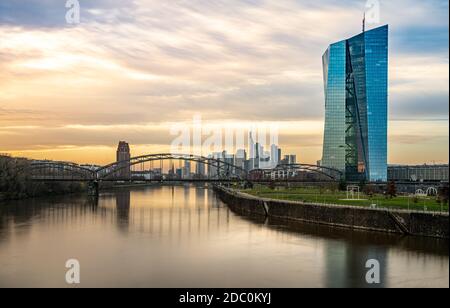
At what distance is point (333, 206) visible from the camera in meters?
29.8

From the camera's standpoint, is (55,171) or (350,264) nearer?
(350,264)

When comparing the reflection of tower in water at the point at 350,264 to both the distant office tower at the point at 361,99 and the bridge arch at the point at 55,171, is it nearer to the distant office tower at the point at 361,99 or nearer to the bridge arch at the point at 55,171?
the bridge arch at the point at 55,171

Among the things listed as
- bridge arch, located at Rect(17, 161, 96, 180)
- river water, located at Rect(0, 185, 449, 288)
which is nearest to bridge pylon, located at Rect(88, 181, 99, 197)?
bridge arch, located at Rect(17, 161, 96, 180)

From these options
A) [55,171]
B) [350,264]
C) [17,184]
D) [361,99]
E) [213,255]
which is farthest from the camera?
[55,171]

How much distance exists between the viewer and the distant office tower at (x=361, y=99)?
223 feet

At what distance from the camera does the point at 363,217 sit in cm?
2697

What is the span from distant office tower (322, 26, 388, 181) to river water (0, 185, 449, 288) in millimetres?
40829

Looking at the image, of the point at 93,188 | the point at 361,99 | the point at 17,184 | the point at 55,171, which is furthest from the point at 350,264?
the point at 55,171

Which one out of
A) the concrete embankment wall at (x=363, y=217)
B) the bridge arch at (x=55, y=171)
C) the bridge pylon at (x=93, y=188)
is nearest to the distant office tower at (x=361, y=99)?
the bridge pylon at (x=93, y=188)

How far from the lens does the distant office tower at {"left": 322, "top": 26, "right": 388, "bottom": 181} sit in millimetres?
68062

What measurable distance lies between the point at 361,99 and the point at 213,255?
51362 millimetres

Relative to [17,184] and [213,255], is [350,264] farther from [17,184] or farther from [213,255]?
[17,184]

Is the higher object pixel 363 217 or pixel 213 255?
pixel 363 217

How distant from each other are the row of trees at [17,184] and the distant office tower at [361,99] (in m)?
36.3
